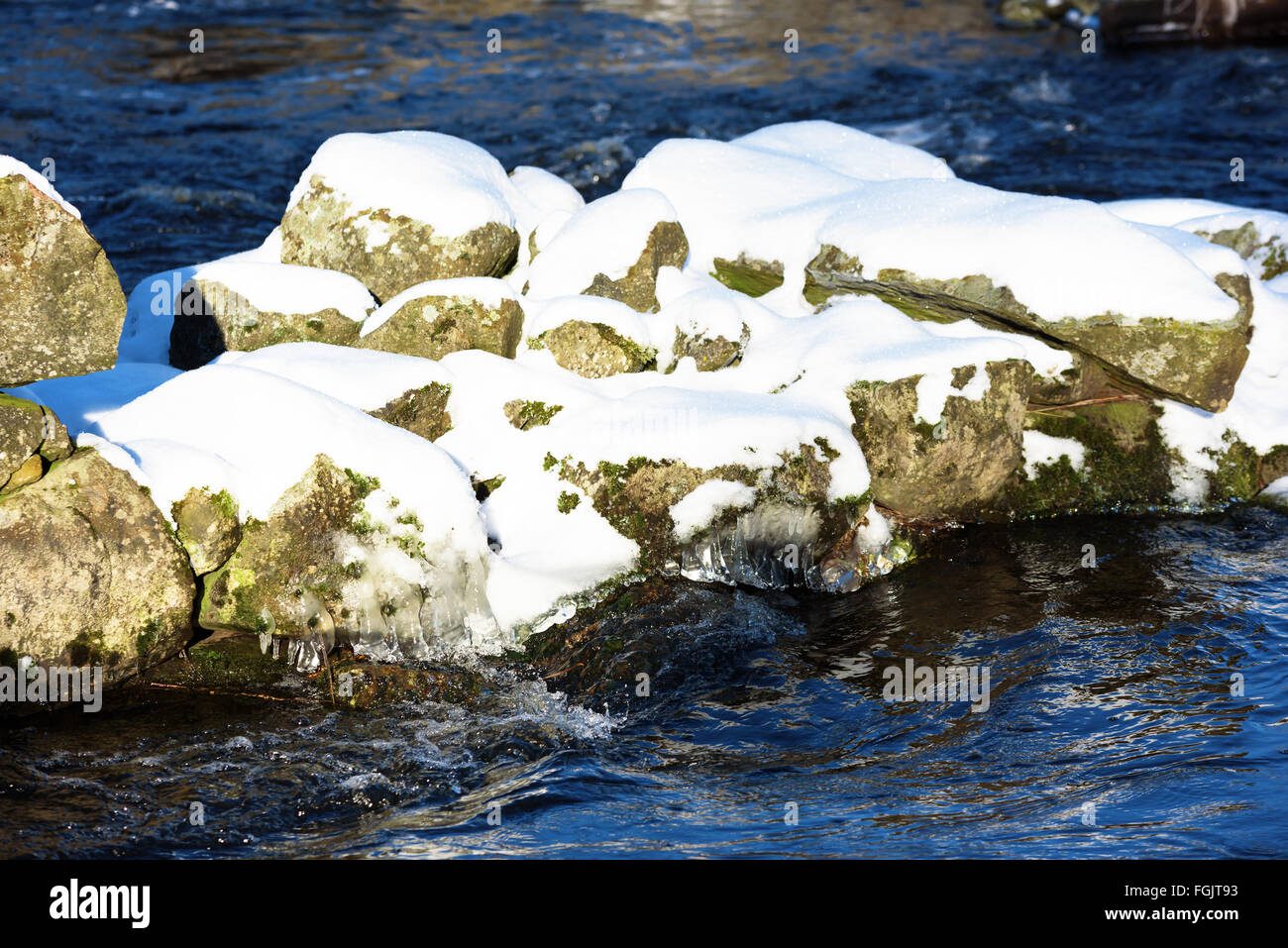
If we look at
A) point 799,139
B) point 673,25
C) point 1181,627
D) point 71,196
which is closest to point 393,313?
point 799,139

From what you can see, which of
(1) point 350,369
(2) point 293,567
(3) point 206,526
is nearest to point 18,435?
(3) point 206,526

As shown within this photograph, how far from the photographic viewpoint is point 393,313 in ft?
26.6

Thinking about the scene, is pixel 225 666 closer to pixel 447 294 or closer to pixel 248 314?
pixel 248 314

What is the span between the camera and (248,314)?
325 inches

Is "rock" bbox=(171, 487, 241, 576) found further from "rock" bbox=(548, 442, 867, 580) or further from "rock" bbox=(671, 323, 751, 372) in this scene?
"rock" bbox=(671, 323, 751, 372)

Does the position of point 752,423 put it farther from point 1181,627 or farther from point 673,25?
point 673,25

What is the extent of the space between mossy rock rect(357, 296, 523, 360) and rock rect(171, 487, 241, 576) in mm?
2070

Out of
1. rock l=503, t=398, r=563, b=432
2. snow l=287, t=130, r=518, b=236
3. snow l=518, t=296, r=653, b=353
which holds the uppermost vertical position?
snow l=287, t=130, r=518, b=236

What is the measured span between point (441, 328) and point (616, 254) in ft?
4.56

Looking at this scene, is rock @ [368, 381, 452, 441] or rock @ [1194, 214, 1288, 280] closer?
rock @ [368, 381, 452, 441]

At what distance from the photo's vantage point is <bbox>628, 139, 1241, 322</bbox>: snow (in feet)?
26.8

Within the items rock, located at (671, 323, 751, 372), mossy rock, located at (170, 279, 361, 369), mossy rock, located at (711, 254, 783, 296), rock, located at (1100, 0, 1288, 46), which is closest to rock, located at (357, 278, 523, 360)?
mossy rock, located at (170, 279, 361, 369)
